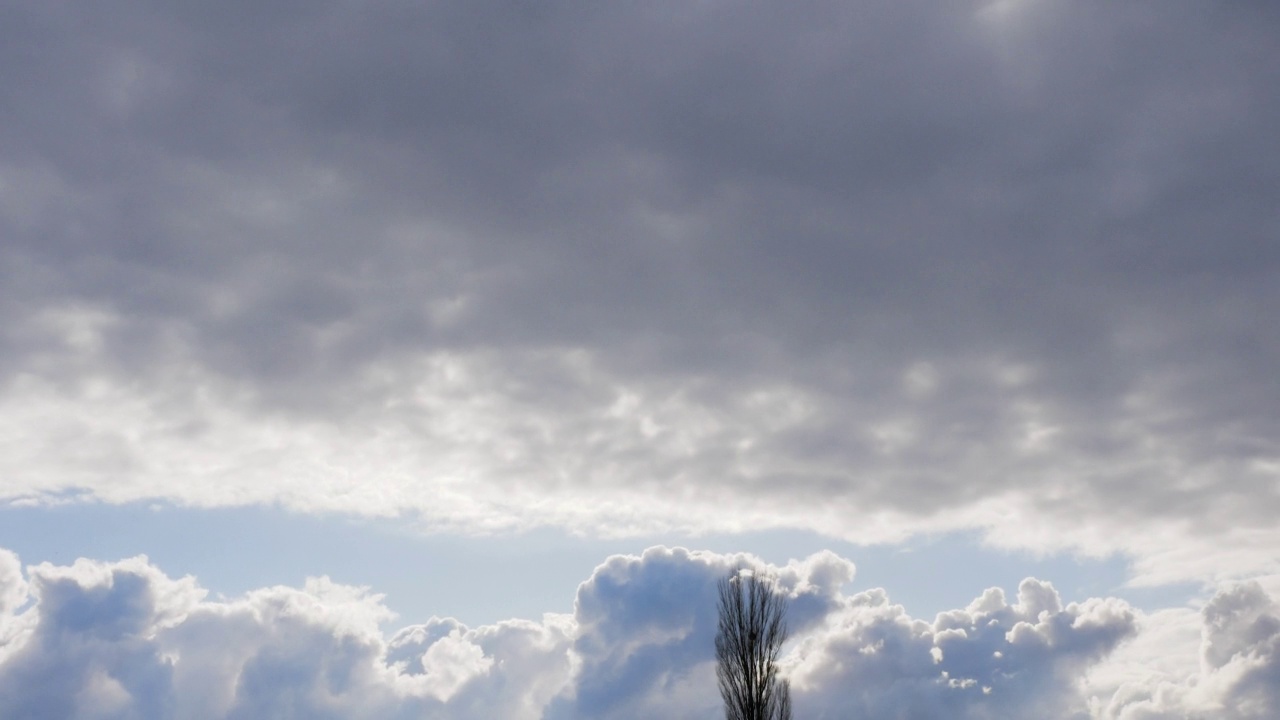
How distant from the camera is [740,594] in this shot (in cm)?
5088

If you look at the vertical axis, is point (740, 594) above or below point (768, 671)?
above

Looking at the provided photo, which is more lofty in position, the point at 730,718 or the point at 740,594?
the point at 740,594

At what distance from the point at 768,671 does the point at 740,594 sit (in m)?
3.90

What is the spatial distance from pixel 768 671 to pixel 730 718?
2.95 meters

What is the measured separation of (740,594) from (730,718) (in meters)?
5.96

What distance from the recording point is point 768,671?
49844 millimetres

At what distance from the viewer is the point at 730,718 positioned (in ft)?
163
